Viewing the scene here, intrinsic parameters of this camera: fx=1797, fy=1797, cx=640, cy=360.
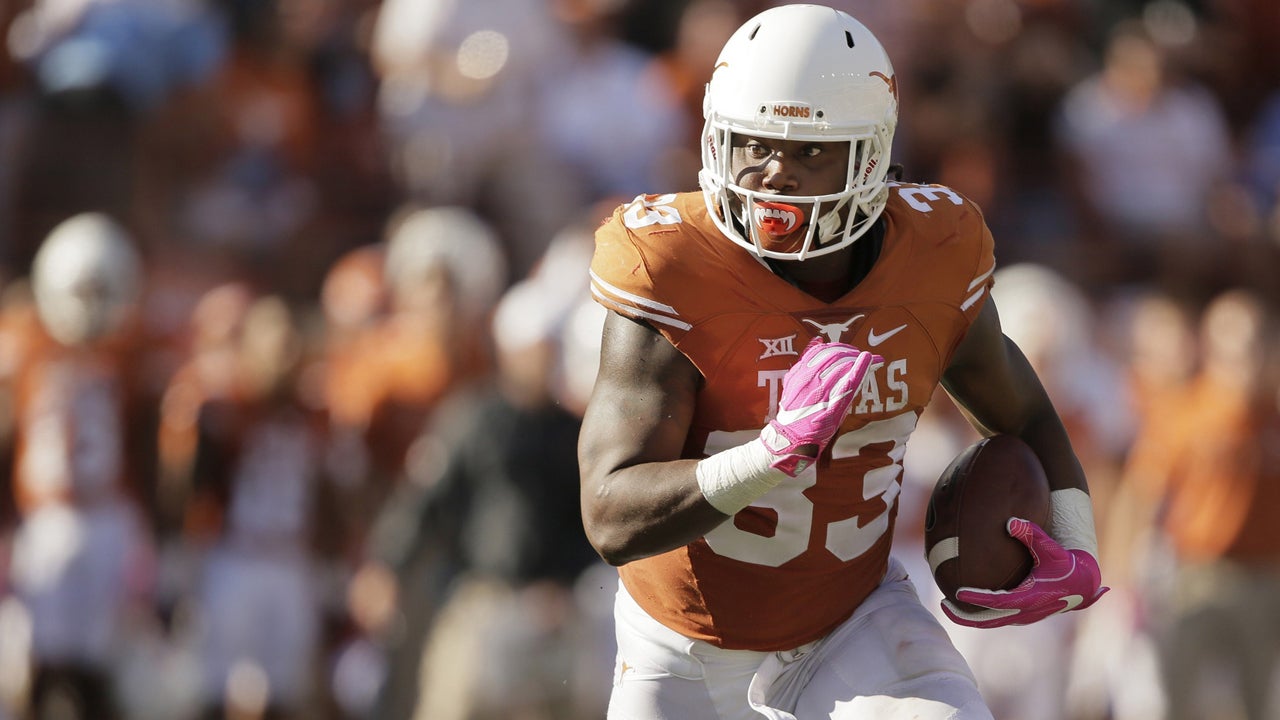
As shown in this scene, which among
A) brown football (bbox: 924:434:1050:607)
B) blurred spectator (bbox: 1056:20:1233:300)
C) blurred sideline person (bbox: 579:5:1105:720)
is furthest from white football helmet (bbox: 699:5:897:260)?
blurred spectator (bbox: 1056:20:1233:300)

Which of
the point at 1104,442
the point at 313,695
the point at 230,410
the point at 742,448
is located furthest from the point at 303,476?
the point at 742,448

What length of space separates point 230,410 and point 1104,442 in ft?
11.5

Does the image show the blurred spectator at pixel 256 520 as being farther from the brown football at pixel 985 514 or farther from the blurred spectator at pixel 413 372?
the brown football at pixel 985 514

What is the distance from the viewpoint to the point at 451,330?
6797mm

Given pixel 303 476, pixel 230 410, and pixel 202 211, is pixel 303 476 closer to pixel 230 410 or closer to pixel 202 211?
pixel 230 410

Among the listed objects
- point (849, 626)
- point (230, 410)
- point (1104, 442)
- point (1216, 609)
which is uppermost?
point (849, 626)

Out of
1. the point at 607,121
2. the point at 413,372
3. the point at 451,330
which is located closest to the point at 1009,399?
→ the point at 451,330

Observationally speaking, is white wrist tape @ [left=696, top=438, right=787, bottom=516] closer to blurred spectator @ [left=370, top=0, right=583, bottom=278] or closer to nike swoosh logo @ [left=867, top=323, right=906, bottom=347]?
nike swoosh logo @ [left=867, top=323, right=906, bottom=347]

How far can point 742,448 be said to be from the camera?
3125mm

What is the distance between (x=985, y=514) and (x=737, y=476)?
2.14ft

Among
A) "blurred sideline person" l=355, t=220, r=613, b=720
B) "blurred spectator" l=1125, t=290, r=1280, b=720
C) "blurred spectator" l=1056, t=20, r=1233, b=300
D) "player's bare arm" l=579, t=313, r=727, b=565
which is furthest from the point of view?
"blurred spectator" l=1056, t=20, r=1233, b=300

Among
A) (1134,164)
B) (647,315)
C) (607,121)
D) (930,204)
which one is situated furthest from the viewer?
(1134,164)

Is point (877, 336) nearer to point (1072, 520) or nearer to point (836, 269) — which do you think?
point (836, 269)

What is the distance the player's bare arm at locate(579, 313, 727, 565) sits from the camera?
10.5 ft
